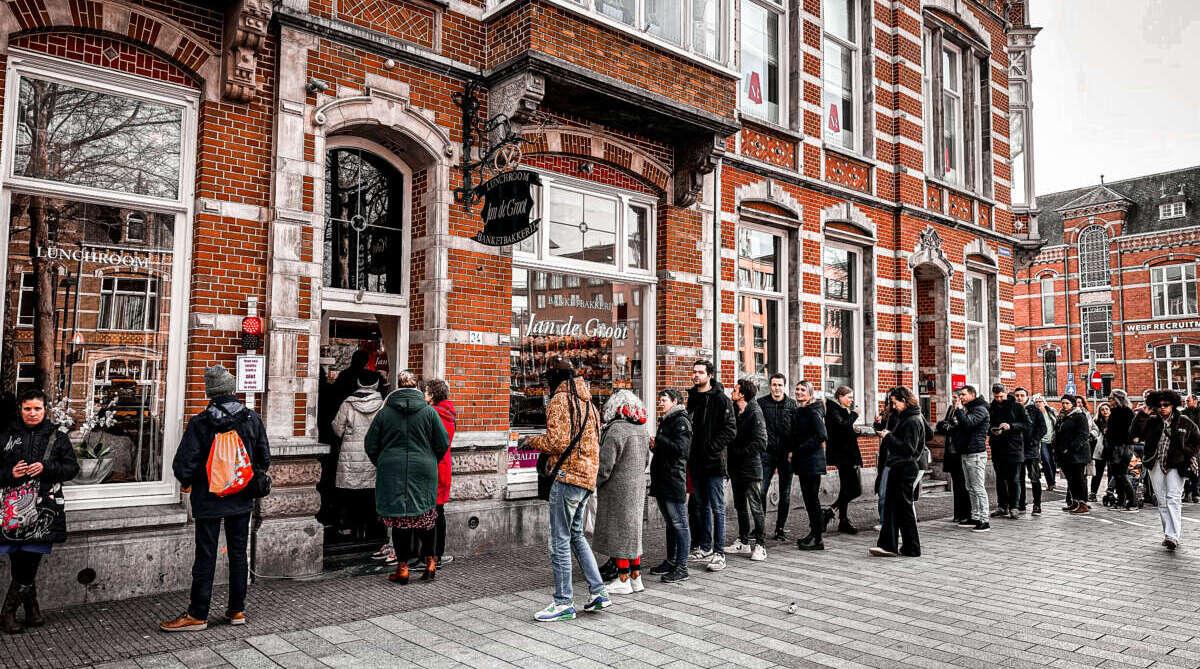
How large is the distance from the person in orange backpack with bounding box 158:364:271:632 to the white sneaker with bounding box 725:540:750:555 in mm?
4709

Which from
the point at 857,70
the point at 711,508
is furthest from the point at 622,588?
the point at 857,70

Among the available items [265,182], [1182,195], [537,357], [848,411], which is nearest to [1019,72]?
[848,411]

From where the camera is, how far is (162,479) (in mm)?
6816

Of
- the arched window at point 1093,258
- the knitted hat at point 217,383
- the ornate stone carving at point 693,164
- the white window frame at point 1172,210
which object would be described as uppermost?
the white window frame at point 1172,210

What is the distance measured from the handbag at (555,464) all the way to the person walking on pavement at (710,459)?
192 cm

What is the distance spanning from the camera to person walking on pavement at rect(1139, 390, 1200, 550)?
902 centimetres

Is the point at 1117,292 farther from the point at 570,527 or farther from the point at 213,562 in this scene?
the point at 213,562

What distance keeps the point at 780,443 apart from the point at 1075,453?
5.48 m

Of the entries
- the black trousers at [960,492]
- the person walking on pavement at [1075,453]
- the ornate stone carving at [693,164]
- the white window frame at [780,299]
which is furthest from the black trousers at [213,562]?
the person walking on pavement at [1075,453]

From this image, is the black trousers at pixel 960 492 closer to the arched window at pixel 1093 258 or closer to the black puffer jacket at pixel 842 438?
the black puffer jacket at pixel 842 438

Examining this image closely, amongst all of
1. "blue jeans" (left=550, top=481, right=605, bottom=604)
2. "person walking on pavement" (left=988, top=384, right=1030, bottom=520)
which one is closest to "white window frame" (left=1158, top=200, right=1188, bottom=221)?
"person walking on pavement" (left=988, top=384, right=1030, bottom=520)

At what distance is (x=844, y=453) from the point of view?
32.0 ft

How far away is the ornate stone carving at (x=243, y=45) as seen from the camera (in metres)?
6.78

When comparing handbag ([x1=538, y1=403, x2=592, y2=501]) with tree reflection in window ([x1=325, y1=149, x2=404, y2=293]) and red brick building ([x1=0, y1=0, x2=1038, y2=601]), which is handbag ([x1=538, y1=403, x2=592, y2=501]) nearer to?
red brick building ([x1=0, y1=0, x2=1038, y2=601])
